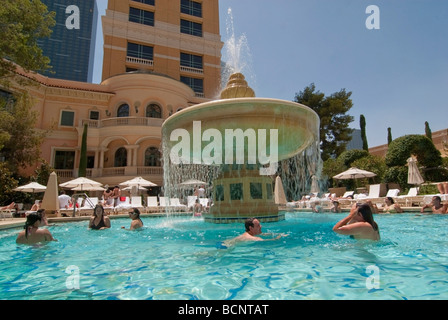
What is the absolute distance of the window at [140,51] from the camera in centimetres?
3133

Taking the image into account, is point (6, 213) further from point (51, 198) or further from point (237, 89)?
point (237, 89)

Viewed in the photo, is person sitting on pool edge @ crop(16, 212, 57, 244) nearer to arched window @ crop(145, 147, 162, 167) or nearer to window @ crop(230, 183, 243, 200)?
window @ crop(230, 183, 243, 200)

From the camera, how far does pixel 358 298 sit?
2297mm

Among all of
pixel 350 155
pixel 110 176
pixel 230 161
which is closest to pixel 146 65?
pixel 110 176

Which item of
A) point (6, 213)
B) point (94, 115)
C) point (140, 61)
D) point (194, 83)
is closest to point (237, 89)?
point (6, 213)

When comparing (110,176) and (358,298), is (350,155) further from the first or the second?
(358,298)

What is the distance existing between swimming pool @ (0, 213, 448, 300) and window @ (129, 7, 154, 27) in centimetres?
3326

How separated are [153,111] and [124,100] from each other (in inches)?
112

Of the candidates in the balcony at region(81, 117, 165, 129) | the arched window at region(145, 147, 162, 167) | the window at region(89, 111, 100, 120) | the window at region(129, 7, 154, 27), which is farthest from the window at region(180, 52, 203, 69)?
the arched window at region(145, 147, 162, 167)

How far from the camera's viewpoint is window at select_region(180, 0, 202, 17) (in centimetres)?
3528

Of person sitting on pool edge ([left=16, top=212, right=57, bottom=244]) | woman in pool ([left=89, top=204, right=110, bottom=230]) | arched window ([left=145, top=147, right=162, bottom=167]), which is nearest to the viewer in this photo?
person sitting on pool edge ([left=16, top=212, right=57, bottom=244])

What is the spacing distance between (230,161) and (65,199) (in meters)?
9.92

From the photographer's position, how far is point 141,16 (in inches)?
1286
